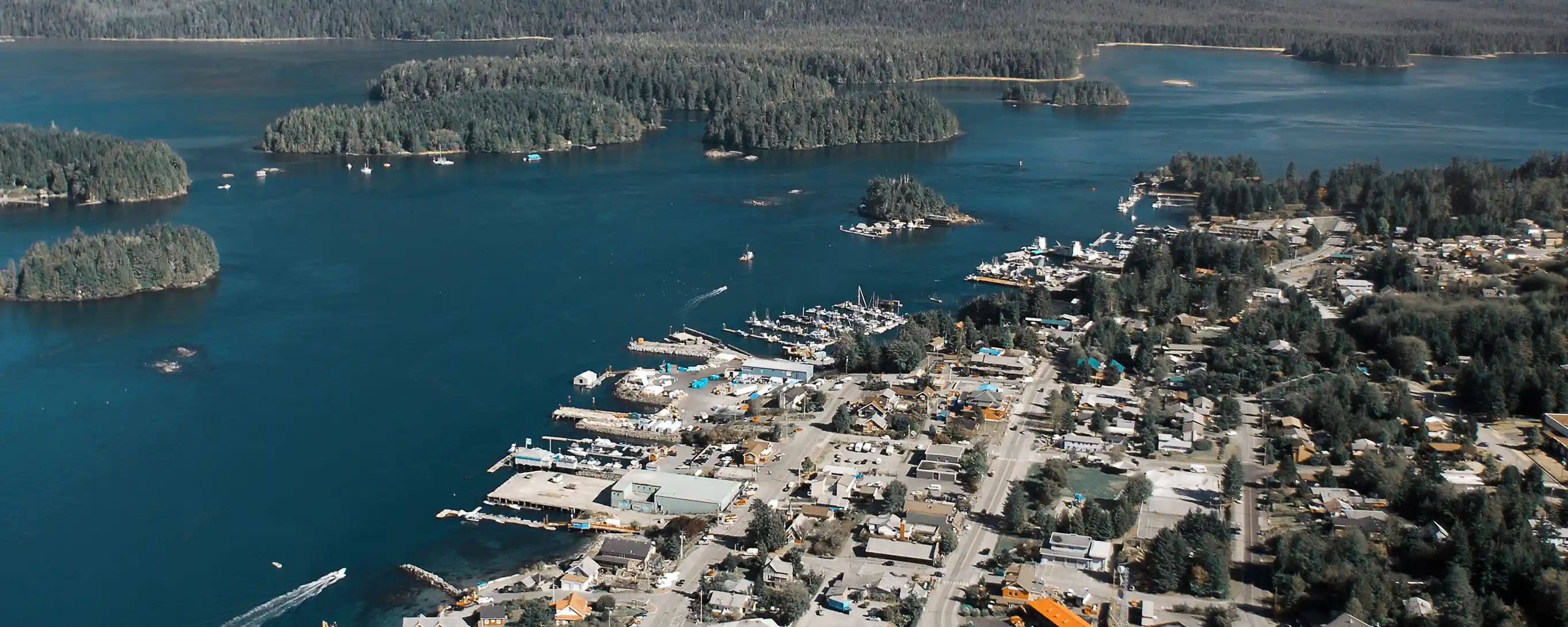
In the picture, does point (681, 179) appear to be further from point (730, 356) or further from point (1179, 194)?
point (730, 356)

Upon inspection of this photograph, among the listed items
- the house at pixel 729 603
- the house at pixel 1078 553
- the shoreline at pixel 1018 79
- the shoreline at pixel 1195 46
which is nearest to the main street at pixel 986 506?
the house at pixel 1078 553

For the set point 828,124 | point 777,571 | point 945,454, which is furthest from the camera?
point 828,124

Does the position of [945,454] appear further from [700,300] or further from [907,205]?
[907,205]

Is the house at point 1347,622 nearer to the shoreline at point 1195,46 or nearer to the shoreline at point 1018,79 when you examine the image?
the shoreline at point 1018,79

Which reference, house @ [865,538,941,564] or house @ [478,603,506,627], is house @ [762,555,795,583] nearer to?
house @ [865,538,941,564]

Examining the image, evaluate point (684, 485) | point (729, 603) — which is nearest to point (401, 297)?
point (684, 485)

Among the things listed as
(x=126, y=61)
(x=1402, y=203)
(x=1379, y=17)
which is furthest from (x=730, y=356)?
(x=1379, y=17)
